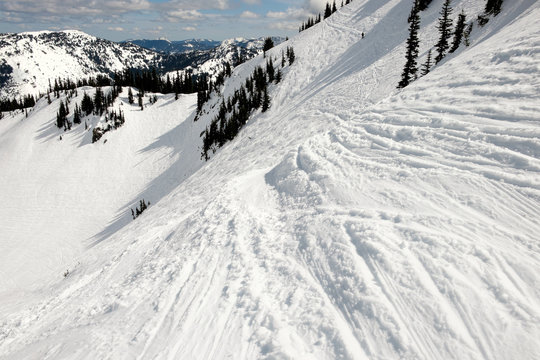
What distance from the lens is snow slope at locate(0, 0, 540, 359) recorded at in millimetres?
5297

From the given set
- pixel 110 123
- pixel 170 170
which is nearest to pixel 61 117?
pixel 110 123

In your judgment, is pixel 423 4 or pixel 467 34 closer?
pixel 467 34

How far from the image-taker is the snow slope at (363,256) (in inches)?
209

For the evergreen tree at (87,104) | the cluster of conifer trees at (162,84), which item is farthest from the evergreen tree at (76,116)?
the cluster of conifer trees at (162,84)

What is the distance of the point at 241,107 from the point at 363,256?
140 feet

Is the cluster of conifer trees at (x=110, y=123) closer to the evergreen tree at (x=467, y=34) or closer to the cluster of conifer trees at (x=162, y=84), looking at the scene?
the cluster of conifer trees at (x=162, y=84)

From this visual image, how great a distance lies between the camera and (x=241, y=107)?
151ft

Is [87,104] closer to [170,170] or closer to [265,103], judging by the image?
[170,170]

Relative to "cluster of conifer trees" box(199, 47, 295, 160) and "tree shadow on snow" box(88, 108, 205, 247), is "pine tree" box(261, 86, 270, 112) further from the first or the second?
"tree shadow on snow" box(88, 108, 205, 247)

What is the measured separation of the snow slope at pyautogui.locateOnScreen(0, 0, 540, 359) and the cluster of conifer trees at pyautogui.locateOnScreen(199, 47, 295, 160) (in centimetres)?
2887

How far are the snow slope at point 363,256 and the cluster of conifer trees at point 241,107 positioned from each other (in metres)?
28.9

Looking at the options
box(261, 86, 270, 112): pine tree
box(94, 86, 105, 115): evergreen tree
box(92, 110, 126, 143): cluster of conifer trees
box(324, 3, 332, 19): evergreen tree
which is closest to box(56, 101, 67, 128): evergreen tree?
box(94, 86, 105, 115): evergreen tree

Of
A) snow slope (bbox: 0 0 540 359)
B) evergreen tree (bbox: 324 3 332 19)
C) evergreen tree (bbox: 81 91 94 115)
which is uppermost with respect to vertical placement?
evergreen tree (bbox: 324 3 332 19)

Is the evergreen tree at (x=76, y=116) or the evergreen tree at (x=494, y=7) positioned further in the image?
the evergreen tree at (x=76, y=116)
